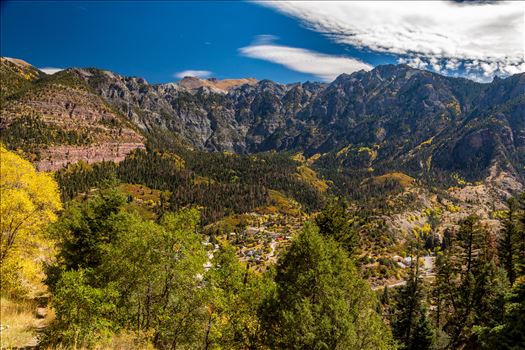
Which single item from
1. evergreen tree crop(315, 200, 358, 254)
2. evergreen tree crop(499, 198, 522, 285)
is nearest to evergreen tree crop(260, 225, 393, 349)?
evergreen tree crop(315, 200, 358, 254)

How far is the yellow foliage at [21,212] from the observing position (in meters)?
22.7

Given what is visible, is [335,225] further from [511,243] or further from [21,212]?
[21,212]

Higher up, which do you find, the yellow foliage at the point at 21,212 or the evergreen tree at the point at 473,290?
the yellow foliage at the point at 21,212

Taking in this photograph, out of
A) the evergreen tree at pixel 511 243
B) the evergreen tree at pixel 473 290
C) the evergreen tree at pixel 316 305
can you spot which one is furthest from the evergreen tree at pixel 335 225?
the evergreen tree at pixel 511 243

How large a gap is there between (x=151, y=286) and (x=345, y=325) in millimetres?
13627

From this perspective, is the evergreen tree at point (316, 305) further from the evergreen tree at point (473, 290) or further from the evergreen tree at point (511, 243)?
the evergreen tree at point (511, 243)

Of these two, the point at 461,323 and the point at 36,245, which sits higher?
the point at 36,245

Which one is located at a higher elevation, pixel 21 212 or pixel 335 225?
pixel 21 212

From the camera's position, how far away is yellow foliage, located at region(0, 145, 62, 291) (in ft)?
74.6

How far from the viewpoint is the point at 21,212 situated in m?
23.7

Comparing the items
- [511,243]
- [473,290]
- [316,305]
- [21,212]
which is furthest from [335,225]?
[21,212]

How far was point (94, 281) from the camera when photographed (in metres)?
26.6

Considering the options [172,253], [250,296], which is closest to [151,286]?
[172,253]

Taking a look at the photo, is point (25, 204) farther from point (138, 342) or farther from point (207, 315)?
point (207, 315)
